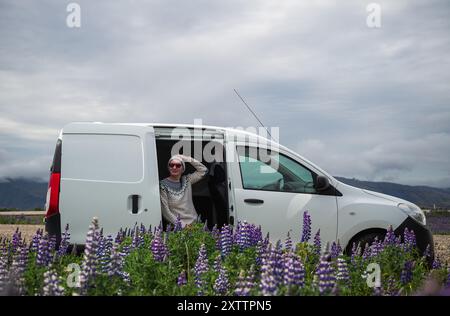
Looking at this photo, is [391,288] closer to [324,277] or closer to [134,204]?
[324,277]

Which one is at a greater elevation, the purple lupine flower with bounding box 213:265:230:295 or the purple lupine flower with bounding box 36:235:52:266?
the purple lupine flower with bounding box 36:235:52:266

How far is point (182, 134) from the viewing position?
829cm

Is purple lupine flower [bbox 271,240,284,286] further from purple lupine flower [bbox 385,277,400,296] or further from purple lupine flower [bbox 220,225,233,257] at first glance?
purple lupine flower [bbox 220,225,233,257]

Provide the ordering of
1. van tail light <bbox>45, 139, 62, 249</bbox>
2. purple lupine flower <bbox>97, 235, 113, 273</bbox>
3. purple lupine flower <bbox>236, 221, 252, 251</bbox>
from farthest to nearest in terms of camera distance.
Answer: van tail light <bbox>45, 139, 62, 249</bbox> < purple lupine flower <bbox>236, 221, 252, 251</bbox> < purple lupine flower <bbox>97, 235, 113, 273</bbox>

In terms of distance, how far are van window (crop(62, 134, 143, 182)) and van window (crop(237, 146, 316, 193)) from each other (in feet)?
5.09

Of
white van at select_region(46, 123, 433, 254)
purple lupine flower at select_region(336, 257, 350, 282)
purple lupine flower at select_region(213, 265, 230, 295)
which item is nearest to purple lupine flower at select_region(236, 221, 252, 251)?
purple lupine flower at select_region(336, 257, 350, 282)

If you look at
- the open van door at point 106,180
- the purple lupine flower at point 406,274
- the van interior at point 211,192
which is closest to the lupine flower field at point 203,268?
the purple lupine flower at point 406,274

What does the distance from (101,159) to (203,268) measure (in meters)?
3.75

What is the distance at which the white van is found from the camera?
7695mm

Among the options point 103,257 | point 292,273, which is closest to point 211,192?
point 103,257

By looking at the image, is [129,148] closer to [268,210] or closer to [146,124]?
[146,124]

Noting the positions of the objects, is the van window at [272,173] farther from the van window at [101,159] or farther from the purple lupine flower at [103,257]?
the purple lupine flower at [103,257]
